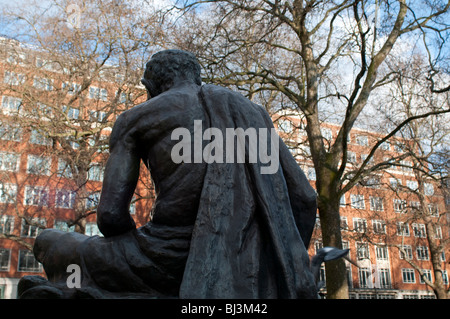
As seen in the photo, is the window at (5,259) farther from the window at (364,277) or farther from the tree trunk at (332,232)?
the window at (364,277)

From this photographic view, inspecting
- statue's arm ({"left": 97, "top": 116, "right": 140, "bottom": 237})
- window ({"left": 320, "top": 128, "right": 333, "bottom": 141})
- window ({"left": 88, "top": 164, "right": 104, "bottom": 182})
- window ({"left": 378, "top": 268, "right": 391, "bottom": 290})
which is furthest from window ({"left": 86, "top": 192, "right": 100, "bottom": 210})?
window ({"left": 378, "top": 268, "right": 391, "bottom": 290})

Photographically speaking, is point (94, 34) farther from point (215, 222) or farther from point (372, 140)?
point (215, 222)

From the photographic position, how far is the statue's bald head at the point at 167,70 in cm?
322

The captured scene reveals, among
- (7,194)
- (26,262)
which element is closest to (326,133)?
(7,194)

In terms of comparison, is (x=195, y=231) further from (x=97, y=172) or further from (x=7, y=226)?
(x=7, y=226)

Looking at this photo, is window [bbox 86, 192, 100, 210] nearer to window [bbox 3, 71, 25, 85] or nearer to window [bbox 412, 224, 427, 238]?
window [bbox 3, 71, 25, 85]

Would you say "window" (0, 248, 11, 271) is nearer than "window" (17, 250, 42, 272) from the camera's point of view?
Yes

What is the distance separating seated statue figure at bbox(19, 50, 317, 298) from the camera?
251 centimetres

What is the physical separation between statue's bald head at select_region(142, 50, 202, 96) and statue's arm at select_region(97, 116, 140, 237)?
1.63ft

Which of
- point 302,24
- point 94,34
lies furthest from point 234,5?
point 94,34

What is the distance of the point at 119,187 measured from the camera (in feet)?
9.07

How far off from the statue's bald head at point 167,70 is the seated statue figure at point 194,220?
0.49 ft
